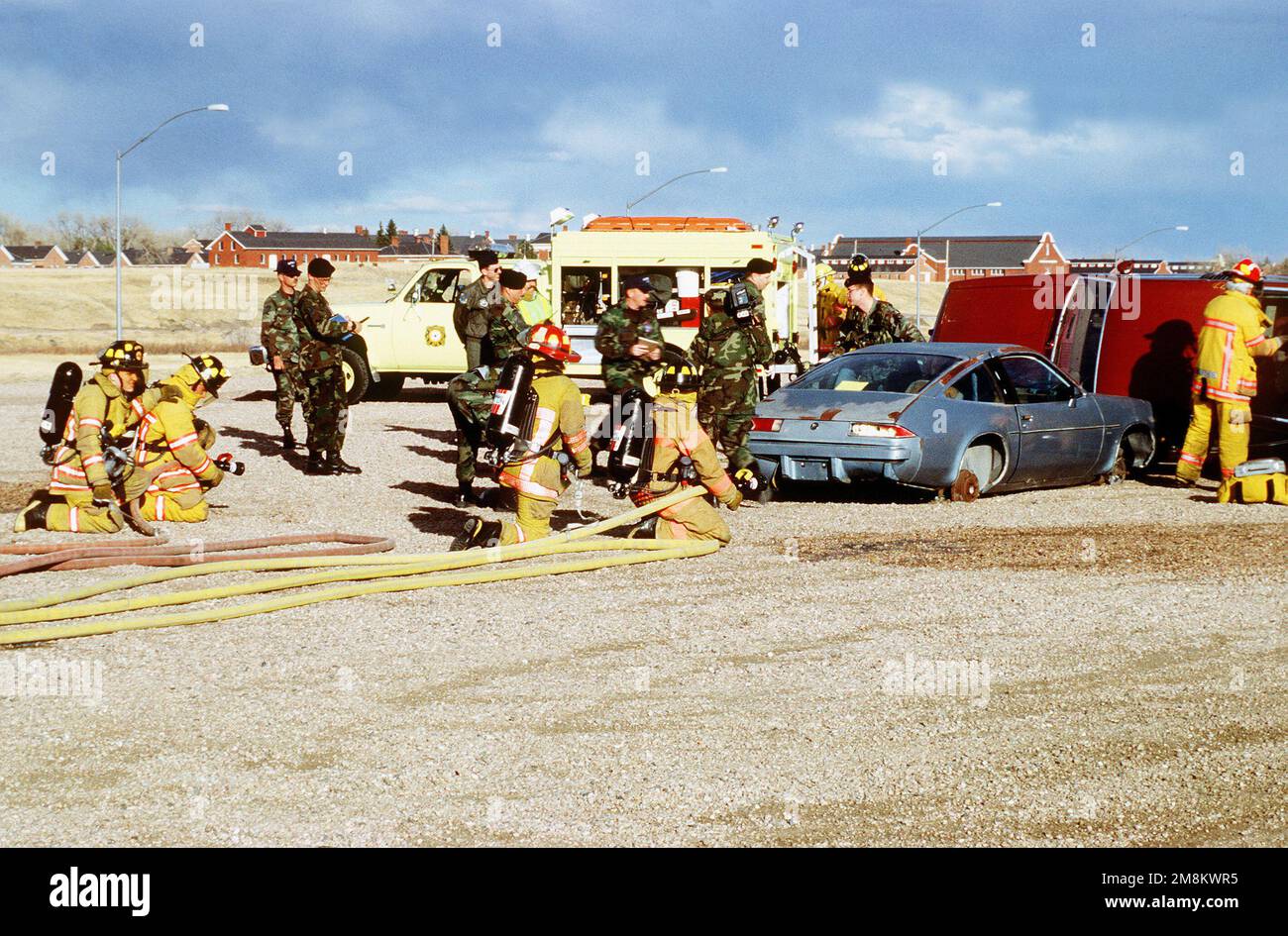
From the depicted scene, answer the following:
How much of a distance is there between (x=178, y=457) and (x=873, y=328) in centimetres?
687

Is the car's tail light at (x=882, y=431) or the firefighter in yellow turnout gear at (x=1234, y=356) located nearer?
the car's tail light at (x=882, y=431)

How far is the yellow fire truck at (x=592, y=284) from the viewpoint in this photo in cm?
1989

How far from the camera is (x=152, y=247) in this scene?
420ft

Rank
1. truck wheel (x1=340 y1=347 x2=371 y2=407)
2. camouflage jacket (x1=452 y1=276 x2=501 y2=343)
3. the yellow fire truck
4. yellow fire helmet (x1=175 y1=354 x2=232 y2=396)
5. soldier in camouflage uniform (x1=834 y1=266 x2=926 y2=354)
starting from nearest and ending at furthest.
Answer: yellow fire helmet (x1=175 y1=354 x2=232 y2=396), camouflage jacket (x1=452 y1=276 x2=501 y2=343), soldier in camouflage uniform (x1=834 y1=266 x2=926 y2=354), truck wheel (x1=340 y1=347 x2=371 y2=407), the yellow fire truck

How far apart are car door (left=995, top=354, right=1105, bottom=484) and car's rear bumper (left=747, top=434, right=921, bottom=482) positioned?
4.82ft

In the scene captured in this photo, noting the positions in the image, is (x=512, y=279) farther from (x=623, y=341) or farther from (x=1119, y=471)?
(x=1119, y=471)

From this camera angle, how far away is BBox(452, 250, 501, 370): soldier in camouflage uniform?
1167 cm

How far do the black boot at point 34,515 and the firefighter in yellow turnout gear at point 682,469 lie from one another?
178 inches

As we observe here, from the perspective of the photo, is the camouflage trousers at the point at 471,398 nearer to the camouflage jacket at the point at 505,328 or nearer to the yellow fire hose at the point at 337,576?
the camouflage jacket at the point at 505,328

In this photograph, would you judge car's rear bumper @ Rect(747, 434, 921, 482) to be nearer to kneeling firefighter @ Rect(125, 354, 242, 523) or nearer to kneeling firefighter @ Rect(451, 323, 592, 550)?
kneeling firefighter @ Rect(451, 323, 592, 550)

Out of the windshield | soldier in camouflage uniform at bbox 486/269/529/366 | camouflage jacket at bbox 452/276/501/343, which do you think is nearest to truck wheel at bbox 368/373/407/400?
camouflage jacket at bbox 452/276/501/343

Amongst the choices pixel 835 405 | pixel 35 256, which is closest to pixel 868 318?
pixel 835 405

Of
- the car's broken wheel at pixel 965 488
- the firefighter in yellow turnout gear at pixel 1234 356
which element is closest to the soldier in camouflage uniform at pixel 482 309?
the car's broken wheel at pixel 965 488
